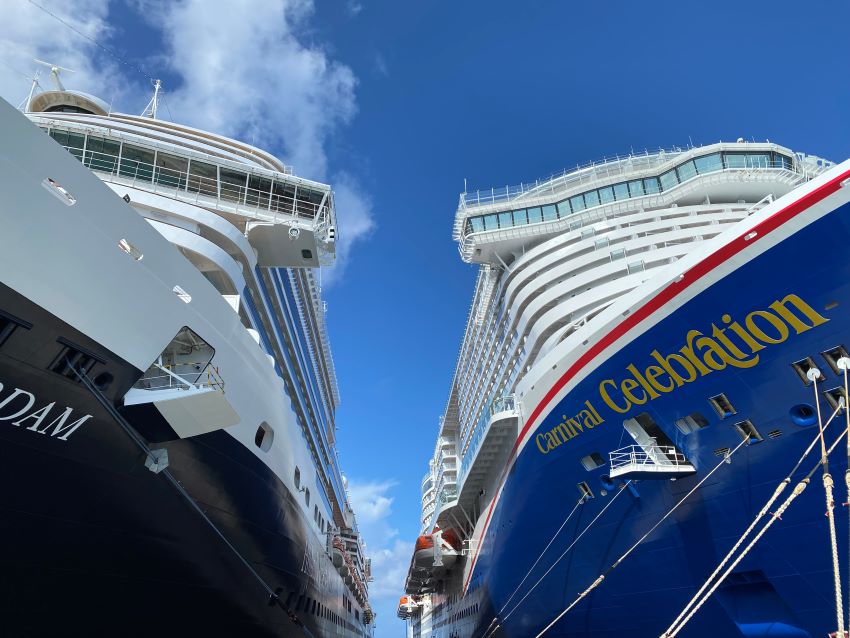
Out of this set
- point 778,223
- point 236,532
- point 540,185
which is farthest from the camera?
point 540,185

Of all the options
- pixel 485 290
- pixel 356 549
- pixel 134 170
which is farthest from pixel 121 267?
pixel 356 549

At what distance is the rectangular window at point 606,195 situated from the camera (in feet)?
61.3

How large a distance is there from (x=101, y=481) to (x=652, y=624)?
9.09m

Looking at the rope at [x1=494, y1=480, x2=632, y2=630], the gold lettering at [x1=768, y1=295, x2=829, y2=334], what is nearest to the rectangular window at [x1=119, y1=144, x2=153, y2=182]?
the rope at [x1=494, y1=480, x2=632, y2=630]

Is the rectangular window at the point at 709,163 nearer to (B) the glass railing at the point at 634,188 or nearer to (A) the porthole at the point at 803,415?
(B) the glass railing at the point at 634,188

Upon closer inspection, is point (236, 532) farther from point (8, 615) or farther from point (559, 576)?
point (559, 576)

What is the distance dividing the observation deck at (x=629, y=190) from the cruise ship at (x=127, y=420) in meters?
9.44

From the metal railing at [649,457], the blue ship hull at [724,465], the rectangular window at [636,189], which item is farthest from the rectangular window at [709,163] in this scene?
the metal railing at [649,457]

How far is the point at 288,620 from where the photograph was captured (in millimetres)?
13141

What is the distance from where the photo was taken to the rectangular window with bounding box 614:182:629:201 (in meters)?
18.5

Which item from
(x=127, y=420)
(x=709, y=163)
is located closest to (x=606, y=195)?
Result: (x=709, y=163)

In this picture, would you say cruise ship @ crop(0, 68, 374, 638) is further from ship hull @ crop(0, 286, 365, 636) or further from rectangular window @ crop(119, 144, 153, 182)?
rectangular window @ crop(119, 144, 153, 182)

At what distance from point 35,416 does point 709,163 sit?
18593 millimetres

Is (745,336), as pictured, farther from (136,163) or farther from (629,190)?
(136,163)
